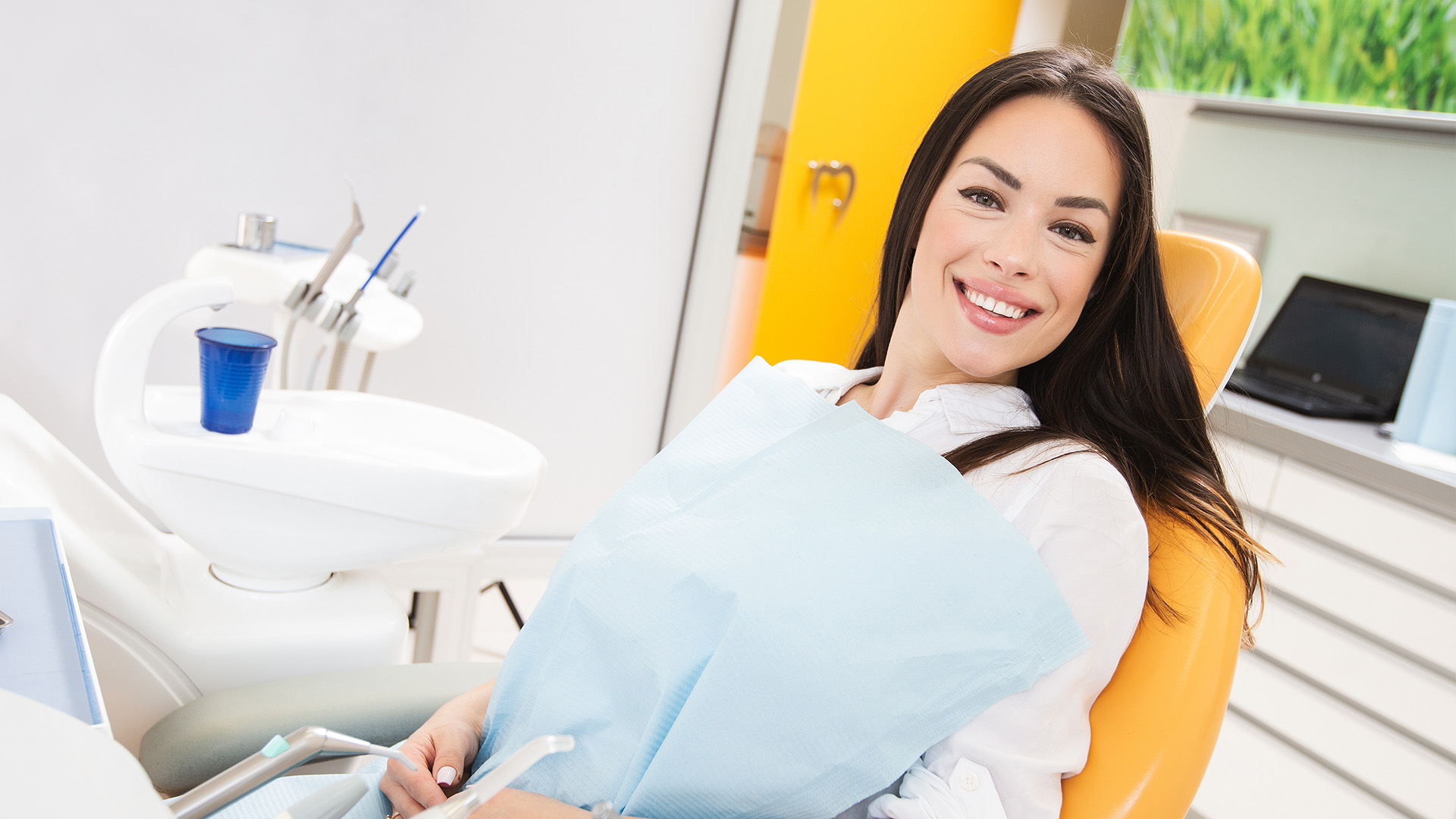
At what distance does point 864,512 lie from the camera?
2.91 feet

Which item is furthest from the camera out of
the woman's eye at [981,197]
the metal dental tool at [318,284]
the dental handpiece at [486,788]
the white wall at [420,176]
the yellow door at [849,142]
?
the yellow door at [849,142]

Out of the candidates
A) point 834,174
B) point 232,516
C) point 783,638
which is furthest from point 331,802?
point 834,174

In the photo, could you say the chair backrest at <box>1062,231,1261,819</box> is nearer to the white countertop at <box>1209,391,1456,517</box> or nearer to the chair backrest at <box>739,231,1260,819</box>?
the chair backrest at <box>739,231,1260,819</box>

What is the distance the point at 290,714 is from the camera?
1.01 metres

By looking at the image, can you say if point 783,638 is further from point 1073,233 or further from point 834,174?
point 834,174

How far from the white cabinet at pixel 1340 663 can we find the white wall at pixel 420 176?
1323 millimetres

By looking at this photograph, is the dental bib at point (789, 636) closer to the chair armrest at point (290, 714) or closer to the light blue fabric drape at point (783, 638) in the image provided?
the light blue fabric drape at point (783, 638)

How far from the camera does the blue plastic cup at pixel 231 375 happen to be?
1150 millimetres

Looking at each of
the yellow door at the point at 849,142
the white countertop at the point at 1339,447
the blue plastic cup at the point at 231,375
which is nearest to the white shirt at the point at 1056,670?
the blue plastic cup at the point at 231,375

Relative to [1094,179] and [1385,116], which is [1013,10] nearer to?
[1385,116]

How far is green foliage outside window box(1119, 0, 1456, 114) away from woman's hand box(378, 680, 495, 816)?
2.34 meters

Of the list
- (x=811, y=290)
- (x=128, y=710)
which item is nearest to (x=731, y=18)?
(x=811, y=290)

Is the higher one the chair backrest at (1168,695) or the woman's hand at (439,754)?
the chair backrest at (1168,695)

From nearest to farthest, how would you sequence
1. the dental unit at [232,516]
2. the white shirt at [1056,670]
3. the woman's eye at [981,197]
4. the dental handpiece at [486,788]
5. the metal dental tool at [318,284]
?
the dental handpiece at [486,788] → the white shirt at [1056,670] → the woman's eye at [981,197] → the dental unit at [232,516] → the metal dental tool at [318,284]
